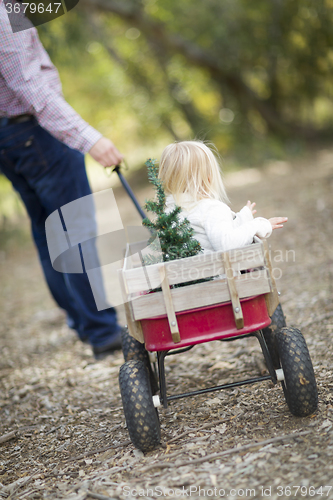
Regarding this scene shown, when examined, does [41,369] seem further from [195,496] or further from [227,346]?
[195,496]

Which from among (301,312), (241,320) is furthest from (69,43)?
(241,320)

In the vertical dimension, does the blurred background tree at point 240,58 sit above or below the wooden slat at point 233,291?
above

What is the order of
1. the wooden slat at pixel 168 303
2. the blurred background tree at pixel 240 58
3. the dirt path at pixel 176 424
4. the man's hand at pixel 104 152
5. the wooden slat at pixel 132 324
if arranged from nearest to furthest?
the dirt path at pixel 176 424 < the wooden slat at pixel 168 303 < the wooden slat at pixel 132 324 < the man's hand at pixel 104 152 < the blurred background tree at pixel 240 58

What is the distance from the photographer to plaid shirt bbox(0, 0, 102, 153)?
2686 millimetres

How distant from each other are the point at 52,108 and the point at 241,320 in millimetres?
1671

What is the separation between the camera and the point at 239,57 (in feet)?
34.2

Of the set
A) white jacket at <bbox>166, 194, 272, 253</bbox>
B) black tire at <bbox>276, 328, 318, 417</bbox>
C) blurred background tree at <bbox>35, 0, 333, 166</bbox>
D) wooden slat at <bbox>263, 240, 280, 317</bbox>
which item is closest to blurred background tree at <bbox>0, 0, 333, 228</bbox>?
blurred background tree at <bbox>35, 0, 333, 166</bbox>

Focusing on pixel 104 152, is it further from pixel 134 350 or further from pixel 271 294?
pixel 271 294

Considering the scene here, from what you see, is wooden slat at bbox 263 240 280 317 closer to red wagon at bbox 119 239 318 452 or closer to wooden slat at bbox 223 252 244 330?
red wagon at bbox 119 239 318 452

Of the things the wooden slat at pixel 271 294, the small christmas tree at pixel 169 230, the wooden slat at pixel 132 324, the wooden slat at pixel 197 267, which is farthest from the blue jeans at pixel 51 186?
the wooden slat at pixel 271 294

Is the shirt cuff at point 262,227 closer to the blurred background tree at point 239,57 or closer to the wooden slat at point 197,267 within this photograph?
the wooden slat at point 197,267

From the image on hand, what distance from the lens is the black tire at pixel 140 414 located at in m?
1.94

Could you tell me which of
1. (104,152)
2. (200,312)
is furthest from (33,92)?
(200,312)

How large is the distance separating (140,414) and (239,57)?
32.6ft
